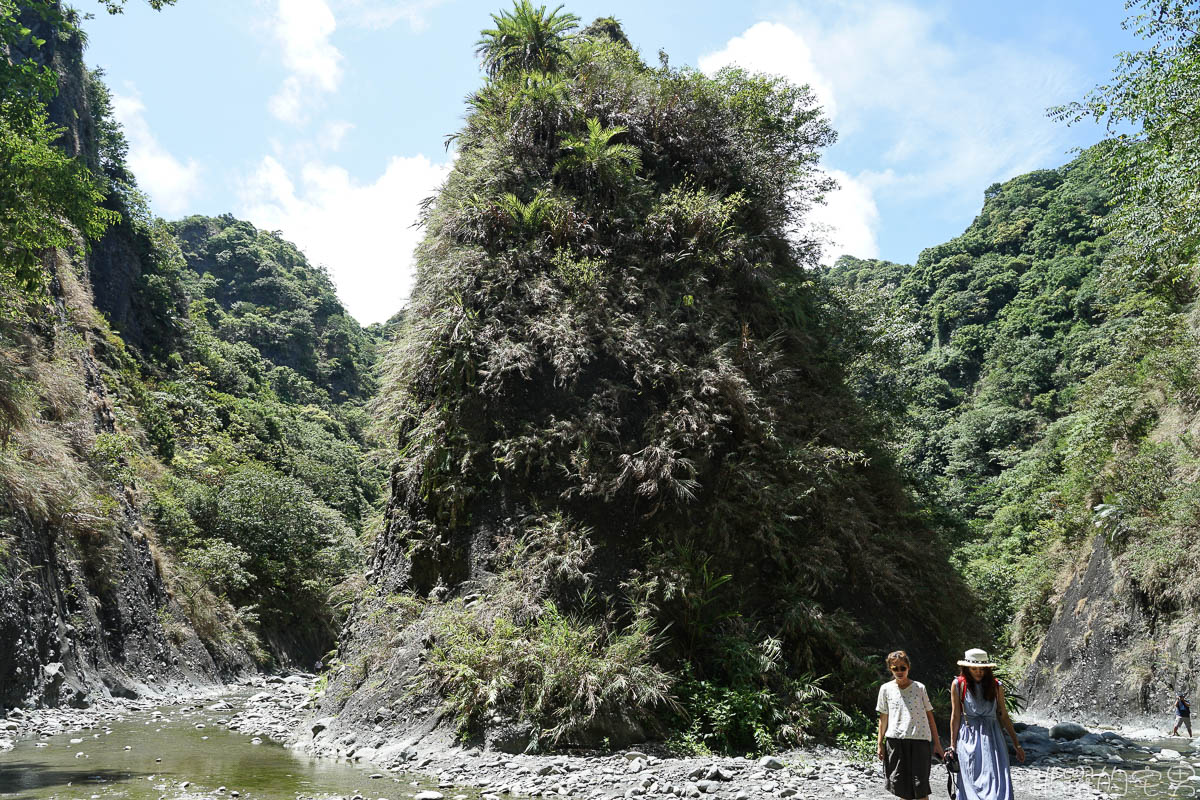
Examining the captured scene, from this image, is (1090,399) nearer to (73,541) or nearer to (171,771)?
(171,771)

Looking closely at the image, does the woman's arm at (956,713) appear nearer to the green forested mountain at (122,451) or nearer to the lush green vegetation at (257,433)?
the lush green vegetation at (257,433)

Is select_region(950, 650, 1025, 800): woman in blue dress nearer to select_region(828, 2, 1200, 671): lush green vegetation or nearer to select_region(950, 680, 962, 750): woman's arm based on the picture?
select_region(950, 680, 962, 750): woman's arm

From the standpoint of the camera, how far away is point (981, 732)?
5.32 m

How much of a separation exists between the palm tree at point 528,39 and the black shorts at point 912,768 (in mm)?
14605

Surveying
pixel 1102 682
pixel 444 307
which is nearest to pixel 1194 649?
pixel 1102 682

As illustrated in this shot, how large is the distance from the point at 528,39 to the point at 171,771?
1461 centimetres

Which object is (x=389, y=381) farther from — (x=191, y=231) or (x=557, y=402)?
(x=191, y=231)

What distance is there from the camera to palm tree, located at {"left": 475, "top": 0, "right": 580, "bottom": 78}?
15562mm

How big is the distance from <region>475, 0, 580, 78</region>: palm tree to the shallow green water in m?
13.8

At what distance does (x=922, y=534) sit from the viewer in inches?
500

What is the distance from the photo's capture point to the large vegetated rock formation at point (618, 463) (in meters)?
9.35

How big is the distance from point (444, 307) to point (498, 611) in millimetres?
5446

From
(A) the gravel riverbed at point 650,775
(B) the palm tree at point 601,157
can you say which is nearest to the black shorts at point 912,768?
(A) the gravel riverbed at point 650,775

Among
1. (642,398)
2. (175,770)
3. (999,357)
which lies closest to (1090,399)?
(642,398)
